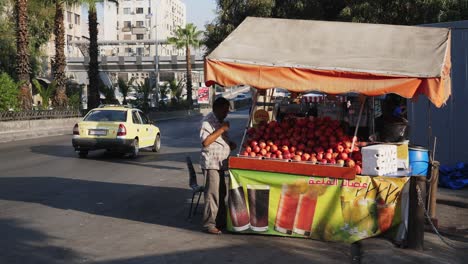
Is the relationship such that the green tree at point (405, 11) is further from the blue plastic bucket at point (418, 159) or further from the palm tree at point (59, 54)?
the palm tree at point (59, 54)

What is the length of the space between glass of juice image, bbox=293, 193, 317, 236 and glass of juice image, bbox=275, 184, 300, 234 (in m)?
0.05

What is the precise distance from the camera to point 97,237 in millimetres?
7738

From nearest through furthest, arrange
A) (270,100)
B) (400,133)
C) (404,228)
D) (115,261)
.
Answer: (115,261) → (404,228) → (400,133) → (270,100)

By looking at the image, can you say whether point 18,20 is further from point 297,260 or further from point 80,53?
point 80,53

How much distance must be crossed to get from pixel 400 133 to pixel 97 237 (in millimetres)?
4781

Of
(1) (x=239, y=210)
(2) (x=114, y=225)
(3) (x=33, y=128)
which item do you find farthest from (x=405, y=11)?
(3) (x=33, y=128)

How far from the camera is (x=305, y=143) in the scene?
8.00 metres

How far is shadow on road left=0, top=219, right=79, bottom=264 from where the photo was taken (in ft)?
21.6

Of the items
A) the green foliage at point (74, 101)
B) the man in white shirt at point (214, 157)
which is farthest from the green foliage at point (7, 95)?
the man in white shirt at point (214, 157)

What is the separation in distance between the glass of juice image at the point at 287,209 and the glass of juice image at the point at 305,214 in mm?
54

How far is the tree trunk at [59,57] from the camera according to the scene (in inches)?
1351

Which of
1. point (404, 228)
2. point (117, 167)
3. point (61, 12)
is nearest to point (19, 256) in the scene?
point (404, 228)

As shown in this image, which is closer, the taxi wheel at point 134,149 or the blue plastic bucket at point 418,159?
the blue plastic bucket at point 418,159

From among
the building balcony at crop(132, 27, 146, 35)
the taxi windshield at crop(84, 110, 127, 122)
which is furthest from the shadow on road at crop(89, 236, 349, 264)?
the building balcony at crop(132, 27, 146, 35)
